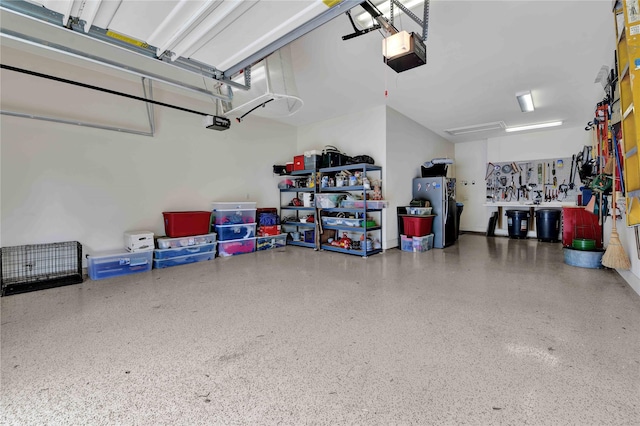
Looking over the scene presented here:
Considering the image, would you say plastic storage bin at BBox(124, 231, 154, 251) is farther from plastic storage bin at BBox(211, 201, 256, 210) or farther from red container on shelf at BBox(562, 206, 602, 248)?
red container on shelf at BBox(562, 206, 602, 248)

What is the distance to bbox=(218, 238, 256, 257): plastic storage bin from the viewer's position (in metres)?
4.86

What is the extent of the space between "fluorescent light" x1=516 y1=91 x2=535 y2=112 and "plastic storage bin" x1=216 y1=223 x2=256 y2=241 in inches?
207

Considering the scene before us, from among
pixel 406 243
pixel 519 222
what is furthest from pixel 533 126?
pixel 406 243

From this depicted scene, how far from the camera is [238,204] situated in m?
5.01

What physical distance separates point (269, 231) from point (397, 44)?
13.7 feet

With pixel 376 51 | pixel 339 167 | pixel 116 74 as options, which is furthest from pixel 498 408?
pixel 116 74

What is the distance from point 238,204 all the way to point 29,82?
305cm

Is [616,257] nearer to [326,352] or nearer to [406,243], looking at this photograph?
[406,243]

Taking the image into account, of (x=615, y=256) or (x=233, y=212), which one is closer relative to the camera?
(x=615, y=256)

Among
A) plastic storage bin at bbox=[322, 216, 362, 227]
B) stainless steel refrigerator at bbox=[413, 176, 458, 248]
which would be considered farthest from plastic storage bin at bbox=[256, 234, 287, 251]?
stainless steel refrigerator at bbox=[413, 176, 458, 248]

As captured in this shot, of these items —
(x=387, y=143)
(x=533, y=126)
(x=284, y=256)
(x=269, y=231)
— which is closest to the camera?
(x=284, y=256)

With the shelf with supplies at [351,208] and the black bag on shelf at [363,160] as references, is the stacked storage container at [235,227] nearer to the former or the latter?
the shelf with supplies at [351,208]

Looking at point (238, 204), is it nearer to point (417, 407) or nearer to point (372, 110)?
point (372, 110)

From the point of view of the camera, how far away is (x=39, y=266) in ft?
11.4
